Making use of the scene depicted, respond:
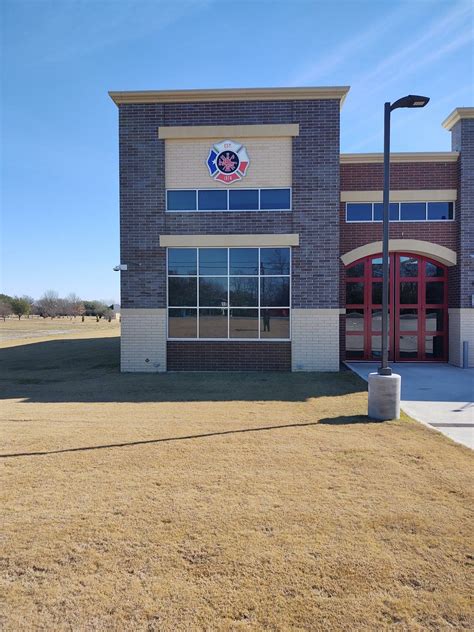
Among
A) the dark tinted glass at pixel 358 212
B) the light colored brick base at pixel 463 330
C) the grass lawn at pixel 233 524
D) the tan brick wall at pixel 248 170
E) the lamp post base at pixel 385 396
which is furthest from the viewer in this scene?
the dark tinted glass at pixel 358 212

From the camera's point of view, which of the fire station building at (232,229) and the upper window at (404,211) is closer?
the fire station building at (232,229)

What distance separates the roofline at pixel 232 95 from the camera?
12.5 m

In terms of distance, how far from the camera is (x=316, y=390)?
1014cm

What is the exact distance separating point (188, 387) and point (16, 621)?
7.99 metres

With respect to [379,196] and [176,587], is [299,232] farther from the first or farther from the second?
[176,587]

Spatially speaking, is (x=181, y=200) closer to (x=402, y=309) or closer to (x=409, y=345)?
(x=402, y=309)

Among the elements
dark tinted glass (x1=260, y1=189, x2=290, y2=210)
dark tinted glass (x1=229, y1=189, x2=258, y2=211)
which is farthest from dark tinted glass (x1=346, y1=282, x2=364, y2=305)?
dark tinted glass (x1=229, y1=189, x2=258, y2=211)

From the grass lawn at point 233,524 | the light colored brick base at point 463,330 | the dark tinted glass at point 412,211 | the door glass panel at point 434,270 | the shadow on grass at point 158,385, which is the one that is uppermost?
the dark tinted glass at point 412,211

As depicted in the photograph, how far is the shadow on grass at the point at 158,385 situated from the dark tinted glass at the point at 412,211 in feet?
21.1

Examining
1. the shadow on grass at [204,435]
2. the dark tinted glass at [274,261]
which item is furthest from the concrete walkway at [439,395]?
the dark tinted glass at [274,261]

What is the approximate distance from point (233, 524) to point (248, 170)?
11.5 meters

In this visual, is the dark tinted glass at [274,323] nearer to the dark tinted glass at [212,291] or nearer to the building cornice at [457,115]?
the dark tinted glass at [212,291]

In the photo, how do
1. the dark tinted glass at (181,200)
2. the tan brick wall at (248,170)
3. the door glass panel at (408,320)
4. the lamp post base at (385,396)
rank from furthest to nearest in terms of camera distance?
the door glass panel at (408,320)
the dark tinted glass at (181,200)
the tan brick wall at (248,170)
the lamp post base at (385,396)

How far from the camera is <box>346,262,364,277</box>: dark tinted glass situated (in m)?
14.8
